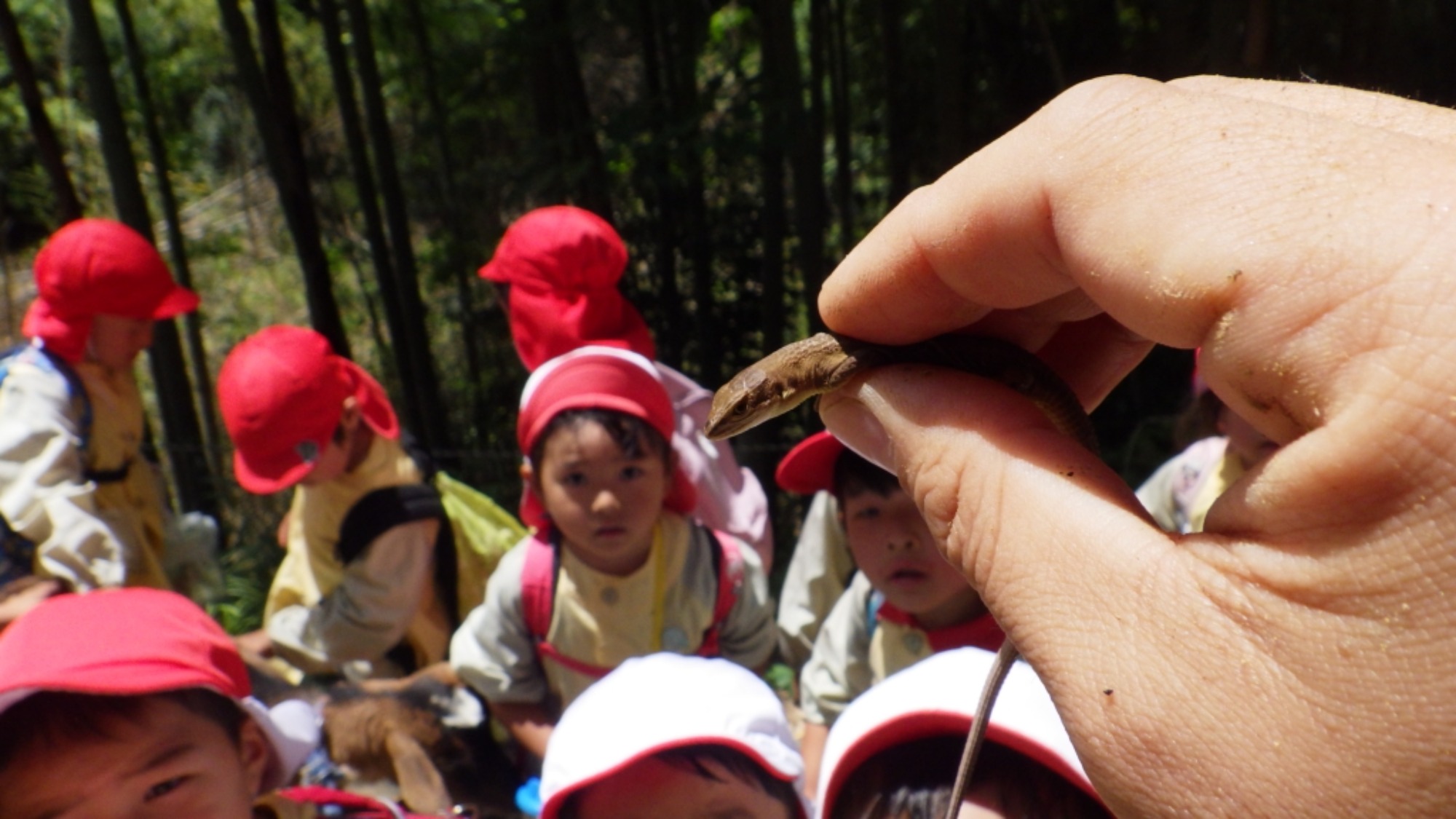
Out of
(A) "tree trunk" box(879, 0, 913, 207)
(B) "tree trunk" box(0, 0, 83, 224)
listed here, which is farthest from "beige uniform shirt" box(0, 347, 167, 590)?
(A) "tree trunk" box(879, 0, 913, 207)

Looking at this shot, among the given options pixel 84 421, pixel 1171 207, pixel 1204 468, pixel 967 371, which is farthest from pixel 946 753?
pixel 84 421

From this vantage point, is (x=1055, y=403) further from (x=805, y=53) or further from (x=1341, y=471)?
(x=805, y=53)

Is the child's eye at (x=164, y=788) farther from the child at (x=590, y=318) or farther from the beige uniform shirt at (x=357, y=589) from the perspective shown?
the child at (x=590, y=318)

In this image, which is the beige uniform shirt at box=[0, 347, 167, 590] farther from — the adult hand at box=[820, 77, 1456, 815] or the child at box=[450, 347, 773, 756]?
the adult hand at box=[820, 77, 1456, 815]

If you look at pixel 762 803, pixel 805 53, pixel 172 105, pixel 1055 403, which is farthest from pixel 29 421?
pixel 172 105

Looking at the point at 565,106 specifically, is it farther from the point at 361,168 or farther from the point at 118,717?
the point at 118,717
